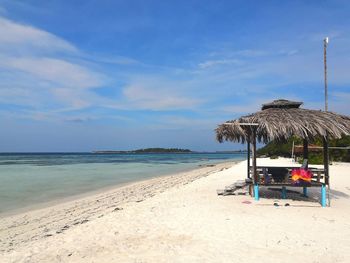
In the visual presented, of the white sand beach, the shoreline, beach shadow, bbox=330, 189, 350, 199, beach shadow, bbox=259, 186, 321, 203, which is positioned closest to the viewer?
the white sand beach

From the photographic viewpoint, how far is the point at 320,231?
19.6 ft

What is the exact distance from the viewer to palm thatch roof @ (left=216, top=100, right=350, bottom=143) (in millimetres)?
8524

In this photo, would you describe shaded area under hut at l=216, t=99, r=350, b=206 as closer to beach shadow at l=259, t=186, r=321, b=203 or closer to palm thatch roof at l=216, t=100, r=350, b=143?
palm thatch roof at l=216, t=100, r=350, b=143

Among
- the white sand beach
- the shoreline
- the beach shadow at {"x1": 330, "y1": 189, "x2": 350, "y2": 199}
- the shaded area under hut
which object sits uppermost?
the shaded area under hut

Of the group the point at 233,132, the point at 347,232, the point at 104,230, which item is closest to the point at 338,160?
the point at 233,132

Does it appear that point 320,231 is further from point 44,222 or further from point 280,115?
point 44,222

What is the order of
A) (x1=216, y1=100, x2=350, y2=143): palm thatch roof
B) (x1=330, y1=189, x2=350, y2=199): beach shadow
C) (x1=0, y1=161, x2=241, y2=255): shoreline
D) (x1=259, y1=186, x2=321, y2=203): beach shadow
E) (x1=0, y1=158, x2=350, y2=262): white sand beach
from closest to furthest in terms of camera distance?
(x1=0, y1=158, x2=350, y2=262): white sand beach
(x1=0, y1=161, x2=241, y2=255): shoreline
(x1=216, y1=100, x2=350, y2=143): palm thatch roof
(x1=259, y1=186, x2=321, y2=203): beach shadow
(x1=330, y1=189, x2=350, y2=199): beach shadow

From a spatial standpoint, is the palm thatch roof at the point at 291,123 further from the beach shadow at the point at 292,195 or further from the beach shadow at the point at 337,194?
the beach shadow at the point at 337,194

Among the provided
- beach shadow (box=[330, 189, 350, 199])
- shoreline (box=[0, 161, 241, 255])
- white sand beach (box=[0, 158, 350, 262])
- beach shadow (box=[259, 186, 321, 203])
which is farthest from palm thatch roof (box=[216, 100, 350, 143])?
shoreline (box=[0, 161, 241, 255])

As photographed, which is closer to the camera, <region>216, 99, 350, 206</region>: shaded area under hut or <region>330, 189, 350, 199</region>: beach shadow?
<region>216, 99, 350, 206</region>: shaded area under hut

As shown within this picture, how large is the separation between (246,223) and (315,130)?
10.9ft

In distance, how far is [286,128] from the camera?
858 cm

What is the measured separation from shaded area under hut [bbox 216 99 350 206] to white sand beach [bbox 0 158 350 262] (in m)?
0.54

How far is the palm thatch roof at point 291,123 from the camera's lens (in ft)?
28.0
